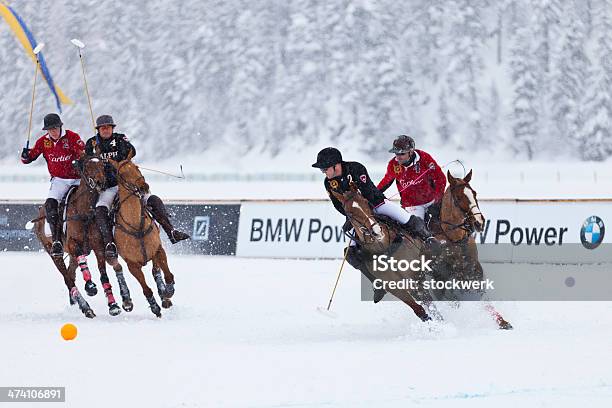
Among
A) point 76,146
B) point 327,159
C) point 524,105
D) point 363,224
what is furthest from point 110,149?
point 524,105

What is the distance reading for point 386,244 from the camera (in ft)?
34.2

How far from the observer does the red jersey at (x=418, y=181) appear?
1158cm

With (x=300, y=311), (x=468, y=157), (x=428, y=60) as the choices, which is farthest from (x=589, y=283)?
(x=428, y=60)

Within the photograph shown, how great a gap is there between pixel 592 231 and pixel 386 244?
10.1m

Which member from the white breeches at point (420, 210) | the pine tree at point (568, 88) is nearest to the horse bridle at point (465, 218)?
the white breeches at point (420, 210)

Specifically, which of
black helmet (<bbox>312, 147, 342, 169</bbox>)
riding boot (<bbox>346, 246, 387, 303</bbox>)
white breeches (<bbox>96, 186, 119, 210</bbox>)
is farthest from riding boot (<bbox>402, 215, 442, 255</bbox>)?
white breeches (<bbox>96, 186, 119, 210</bbox>)

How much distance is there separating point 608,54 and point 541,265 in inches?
1945

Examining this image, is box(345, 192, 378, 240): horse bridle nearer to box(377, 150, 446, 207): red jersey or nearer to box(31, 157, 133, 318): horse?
box(377, 150, 446, 207): red jersey

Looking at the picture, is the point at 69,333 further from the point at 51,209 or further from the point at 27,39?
the point at 27,39

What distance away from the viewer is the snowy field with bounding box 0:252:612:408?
6797 mm

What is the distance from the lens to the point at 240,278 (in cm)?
1762

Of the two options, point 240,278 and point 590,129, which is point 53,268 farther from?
point 590,129

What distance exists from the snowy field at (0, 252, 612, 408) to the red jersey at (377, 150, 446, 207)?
1.46 metres

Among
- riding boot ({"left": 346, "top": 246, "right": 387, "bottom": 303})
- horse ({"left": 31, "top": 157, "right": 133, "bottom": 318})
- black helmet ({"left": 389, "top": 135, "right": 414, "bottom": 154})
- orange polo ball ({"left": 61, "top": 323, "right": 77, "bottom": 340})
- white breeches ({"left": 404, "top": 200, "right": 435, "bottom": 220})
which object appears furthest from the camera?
horse ({"left": 31, "top": 157, "right": 133, "bottom": 318})
